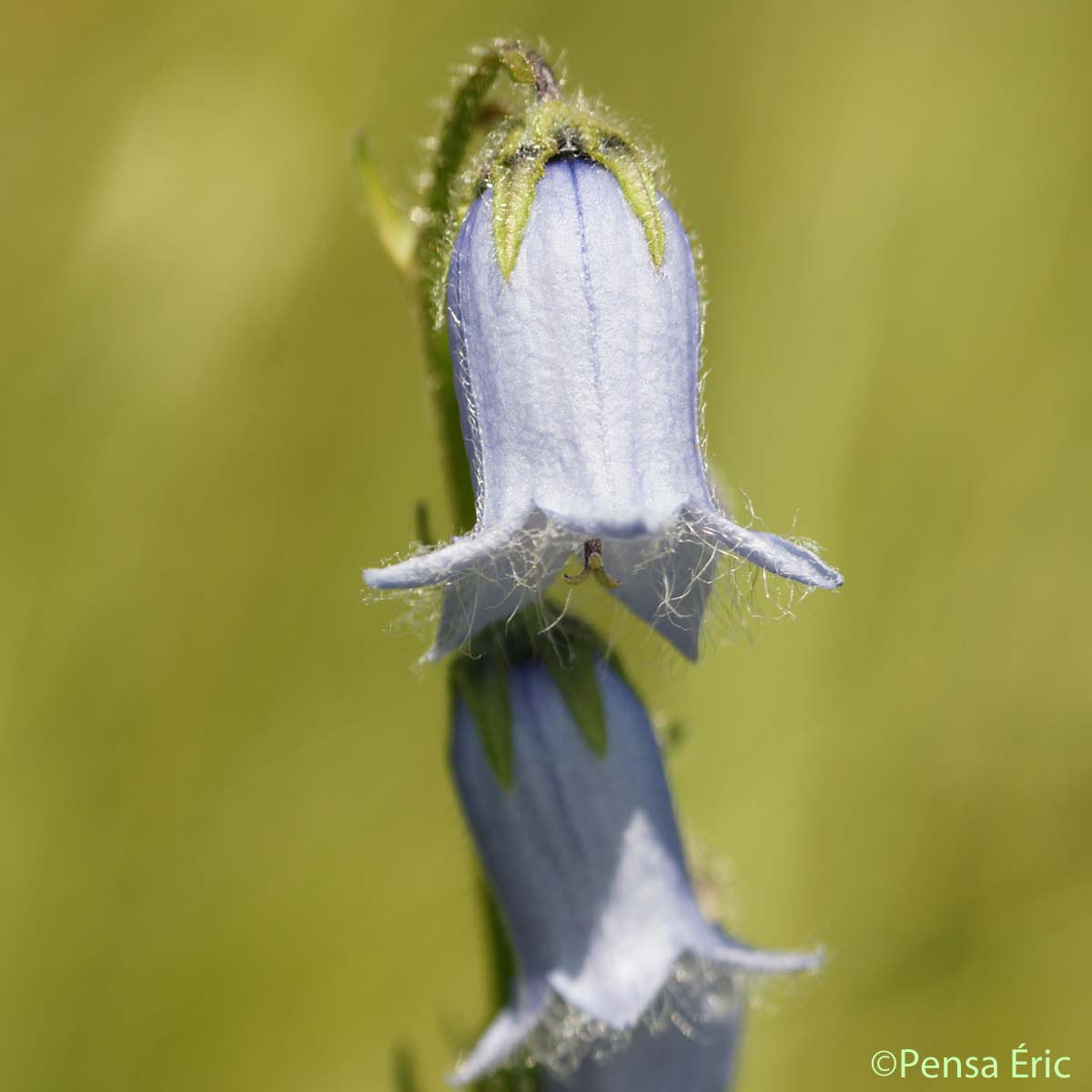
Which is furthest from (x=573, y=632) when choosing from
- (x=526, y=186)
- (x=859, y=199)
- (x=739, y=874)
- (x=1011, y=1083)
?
(x=859, y=199)

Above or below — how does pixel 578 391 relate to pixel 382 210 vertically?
below

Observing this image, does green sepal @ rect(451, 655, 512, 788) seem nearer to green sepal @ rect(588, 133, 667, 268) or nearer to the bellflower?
the bellflower

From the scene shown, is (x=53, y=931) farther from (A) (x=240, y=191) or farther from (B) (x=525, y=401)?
(B) (x=525, y=401)

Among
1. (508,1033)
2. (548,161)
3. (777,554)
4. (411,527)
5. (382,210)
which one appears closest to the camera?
(777,554)

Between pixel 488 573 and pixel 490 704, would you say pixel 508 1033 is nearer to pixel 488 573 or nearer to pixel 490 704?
pixel 490 704

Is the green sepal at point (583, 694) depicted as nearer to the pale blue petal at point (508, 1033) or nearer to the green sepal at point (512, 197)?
the pale blue petal at point (508, 1033)

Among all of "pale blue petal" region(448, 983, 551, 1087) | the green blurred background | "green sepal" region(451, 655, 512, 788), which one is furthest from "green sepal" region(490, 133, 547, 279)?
the green blurred background

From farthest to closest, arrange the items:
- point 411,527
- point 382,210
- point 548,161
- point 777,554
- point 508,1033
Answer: point 411,527 < point 382,210 < point 508,1033 < point 548,161 < point 777,554

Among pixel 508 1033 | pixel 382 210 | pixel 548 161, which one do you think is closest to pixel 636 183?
pixel 548 161
